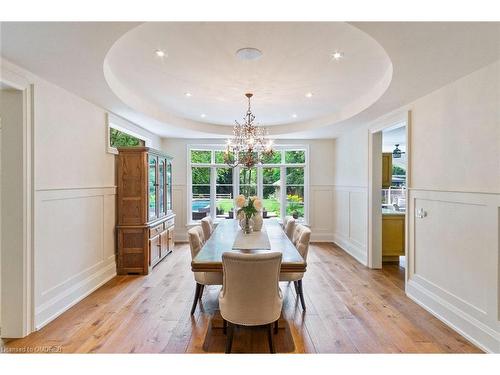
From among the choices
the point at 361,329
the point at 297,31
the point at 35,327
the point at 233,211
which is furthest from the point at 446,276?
the point at 233,211

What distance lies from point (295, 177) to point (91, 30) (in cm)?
550

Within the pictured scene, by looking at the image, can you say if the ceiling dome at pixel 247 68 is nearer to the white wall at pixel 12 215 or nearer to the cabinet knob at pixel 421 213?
the white wall at pixel 12 215

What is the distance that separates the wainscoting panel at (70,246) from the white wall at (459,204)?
4050mm

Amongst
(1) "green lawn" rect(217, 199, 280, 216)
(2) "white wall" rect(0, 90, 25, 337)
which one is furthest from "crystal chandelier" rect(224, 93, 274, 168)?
(1) "green lawn" rect(217, 199, 280, 216)

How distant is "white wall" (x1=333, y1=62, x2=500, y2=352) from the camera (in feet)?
7.56

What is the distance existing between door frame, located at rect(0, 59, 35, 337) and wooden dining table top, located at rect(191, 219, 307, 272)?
5.26 feet

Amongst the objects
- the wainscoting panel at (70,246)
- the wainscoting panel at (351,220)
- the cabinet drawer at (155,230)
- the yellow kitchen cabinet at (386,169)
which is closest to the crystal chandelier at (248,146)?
the cabinet drawer at (155,230)

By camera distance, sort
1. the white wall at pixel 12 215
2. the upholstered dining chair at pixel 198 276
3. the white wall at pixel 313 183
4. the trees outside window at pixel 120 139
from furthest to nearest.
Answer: the white wall at pixel 313 183
the trees outside window at pixel 120 139
the upholstered dining chair at pixel 198 276
the white wall at pixel 12 215

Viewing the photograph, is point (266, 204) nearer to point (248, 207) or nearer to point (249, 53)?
point (248, 207)

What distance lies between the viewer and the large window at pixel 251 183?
674 centimetres

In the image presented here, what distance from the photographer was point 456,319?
8.66 feet

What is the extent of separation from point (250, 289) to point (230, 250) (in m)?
0.63

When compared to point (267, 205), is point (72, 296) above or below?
below

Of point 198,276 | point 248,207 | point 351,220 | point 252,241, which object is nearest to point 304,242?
point 252,241
